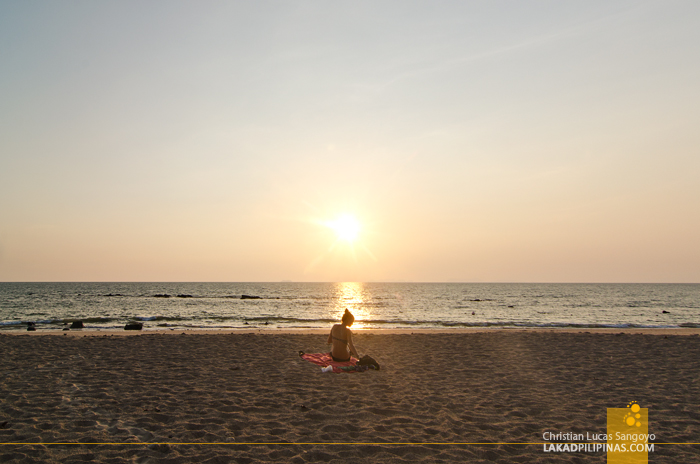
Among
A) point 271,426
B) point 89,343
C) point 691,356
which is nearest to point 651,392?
point 691,356

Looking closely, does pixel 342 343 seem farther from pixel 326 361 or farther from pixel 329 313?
pixel 329 313

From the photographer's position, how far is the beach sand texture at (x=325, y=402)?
19.9ft

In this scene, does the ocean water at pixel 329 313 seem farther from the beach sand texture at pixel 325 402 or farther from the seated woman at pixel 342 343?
the seated woman at pixel 342 343

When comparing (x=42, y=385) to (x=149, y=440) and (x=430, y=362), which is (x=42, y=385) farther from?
(x=430, y=362)

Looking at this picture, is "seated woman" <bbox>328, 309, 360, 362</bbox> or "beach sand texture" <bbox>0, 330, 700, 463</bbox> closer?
"beach sand texture" <bbox>0, 330, 700, 463</bbox>

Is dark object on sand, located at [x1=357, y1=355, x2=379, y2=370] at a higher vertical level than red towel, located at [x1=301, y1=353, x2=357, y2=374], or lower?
higher

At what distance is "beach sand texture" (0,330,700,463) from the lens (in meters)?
6.07

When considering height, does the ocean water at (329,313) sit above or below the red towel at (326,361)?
below

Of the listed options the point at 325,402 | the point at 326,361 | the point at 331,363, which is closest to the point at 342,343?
the point at 331,363

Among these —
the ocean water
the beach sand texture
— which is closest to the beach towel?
the beach sand texture

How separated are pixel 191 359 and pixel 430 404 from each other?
8741mm

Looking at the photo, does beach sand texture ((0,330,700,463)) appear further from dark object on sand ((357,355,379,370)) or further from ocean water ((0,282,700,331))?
ocean water ((0,282,700,331))

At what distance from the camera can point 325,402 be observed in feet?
27.9

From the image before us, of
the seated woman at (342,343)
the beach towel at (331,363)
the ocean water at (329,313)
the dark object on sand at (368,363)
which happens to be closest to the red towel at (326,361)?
the beach towel at (331,363)
